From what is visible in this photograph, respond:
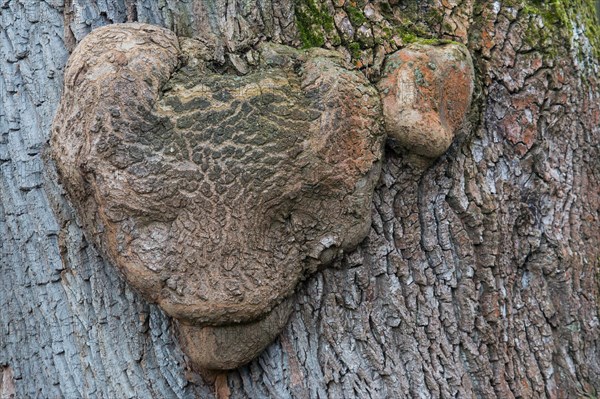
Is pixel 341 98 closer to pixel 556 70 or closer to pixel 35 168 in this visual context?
pixel 556 70

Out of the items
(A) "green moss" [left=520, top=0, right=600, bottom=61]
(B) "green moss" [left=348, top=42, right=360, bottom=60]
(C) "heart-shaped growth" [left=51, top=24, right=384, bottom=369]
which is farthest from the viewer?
(A) "green moss" [left=520, top=0, right=600, bottom=61]

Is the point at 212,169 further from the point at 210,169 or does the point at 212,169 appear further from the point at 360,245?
the point at 360,245

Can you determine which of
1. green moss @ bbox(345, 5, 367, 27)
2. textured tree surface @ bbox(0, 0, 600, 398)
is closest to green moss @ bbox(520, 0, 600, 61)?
textured tree surface @ bbox(0, 0, 600, 398)

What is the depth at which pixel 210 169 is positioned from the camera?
1.92m

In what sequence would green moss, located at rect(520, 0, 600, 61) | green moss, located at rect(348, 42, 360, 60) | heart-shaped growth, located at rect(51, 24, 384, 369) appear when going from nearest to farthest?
1. heart-shaped growth, located at rect(51, 24, 384, 369)
2. green moss, located at rect(348, 42, 360, 60)
3. green moss, located at rect(520, 0, 600, 61)

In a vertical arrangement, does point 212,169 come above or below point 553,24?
below

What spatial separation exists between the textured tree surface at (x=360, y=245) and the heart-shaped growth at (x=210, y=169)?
0.15m

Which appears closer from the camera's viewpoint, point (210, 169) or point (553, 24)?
point (210, 169)

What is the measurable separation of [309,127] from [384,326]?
30.6 inches

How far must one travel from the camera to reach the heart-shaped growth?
1918mm

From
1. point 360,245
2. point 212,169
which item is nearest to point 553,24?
point 360,245

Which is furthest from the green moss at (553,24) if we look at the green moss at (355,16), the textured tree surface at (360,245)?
the green moss at (355,16)

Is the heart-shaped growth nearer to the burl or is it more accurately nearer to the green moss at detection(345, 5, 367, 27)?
the burl

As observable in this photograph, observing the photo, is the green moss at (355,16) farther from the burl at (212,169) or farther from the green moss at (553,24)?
the green moss at (553,24)
